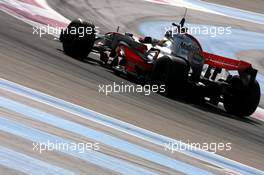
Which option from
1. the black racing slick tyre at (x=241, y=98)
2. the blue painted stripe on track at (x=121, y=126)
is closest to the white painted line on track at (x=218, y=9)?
the black racing slick tyre at (x=241, y=98)

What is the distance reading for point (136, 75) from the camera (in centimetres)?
1134

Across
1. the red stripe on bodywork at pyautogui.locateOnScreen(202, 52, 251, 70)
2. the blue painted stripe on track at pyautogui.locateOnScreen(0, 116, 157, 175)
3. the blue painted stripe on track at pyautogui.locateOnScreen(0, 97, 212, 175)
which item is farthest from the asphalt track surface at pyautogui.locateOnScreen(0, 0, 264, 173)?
the blue painted stripe on track at pyautogui.locateOnScreen(0, 116, 157, 175)

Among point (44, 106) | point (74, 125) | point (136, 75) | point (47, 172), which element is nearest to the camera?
point (47, 172)

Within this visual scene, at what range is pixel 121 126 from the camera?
724 cm

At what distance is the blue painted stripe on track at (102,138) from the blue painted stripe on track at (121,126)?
536 millimetres

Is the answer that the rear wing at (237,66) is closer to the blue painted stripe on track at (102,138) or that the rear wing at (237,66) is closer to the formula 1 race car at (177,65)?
the formula 1 race car at (177,65)

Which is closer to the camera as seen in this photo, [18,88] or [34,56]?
[18,88]

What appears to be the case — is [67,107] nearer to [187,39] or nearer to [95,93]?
[95,93]

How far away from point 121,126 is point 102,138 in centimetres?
89

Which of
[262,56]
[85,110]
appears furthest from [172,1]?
[85,110]

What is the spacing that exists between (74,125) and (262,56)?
13711 mm

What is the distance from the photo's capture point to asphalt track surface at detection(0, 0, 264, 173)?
7.98m

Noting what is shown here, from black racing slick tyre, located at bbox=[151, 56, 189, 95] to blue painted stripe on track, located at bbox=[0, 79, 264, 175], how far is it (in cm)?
311

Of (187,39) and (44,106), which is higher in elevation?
(187,39)
